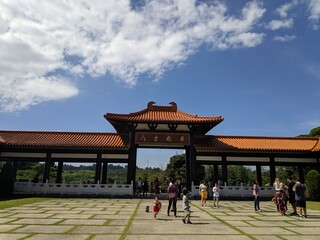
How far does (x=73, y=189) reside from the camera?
56.8 ft

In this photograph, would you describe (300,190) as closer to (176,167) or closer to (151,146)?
(151,146)

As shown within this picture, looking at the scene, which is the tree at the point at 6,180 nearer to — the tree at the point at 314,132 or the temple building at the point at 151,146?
the temple building at the point at 151,146

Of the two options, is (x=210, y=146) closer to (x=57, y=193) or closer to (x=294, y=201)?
(x=294, y=201)

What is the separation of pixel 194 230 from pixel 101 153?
13.4m

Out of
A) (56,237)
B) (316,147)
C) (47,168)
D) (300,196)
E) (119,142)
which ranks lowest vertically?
(56,237)

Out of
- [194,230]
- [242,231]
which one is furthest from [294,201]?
[194,230]

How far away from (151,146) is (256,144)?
27.3 feet

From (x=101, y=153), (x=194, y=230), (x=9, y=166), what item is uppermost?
(x=101, y=153)

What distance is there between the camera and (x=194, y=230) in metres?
6.77

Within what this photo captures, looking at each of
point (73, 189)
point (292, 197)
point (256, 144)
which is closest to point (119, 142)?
point (73, 189)

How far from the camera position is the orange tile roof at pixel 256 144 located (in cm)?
1895

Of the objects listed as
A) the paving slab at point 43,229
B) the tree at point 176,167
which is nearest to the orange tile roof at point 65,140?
the paving slab at point 43,229

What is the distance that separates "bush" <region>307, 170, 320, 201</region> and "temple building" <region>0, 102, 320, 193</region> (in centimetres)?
230

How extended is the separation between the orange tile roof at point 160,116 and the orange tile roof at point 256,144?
192cm
